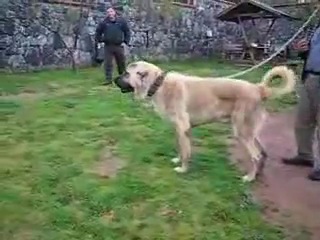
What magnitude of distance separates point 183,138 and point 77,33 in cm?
1108

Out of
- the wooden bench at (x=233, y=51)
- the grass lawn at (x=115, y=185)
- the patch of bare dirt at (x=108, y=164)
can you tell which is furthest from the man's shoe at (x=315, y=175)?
the wooden bench at (x=233, y=51)

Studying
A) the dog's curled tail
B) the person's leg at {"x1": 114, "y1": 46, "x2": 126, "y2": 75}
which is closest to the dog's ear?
the dog's curled tail

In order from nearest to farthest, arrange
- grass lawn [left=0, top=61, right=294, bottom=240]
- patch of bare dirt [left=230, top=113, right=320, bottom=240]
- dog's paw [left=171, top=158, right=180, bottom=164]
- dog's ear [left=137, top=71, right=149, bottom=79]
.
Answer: grass lawn [left=0, top=61, right=294, bottom=240], patch of bare dirt [left=230, top=113, right=320, bottom=240], dog's ear [left=137, top=71, right=149, bottom=79], dog's paw [left=171, top=158, right=180, bottom=164]

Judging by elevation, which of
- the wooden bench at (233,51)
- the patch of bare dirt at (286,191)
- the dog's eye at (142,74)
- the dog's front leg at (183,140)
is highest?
the dog's eye at (142,74)

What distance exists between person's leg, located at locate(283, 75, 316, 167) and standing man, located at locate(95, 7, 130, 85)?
268 inches

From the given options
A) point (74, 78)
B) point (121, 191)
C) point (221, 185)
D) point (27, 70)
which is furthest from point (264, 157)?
point (27, 70)

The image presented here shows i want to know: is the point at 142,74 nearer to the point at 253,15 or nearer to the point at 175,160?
the point at 175,160

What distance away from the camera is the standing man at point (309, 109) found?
18.2 ft

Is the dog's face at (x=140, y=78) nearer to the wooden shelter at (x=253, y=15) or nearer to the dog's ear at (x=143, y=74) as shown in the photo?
the dog's ear at (x=143, y=74)

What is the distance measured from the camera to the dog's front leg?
17.7ft

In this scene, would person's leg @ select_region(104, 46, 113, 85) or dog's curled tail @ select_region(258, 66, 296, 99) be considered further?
person's leg @ select_region(104, 46, 113, 85)

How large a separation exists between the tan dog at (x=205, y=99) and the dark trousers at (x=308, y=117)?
0.32 meters

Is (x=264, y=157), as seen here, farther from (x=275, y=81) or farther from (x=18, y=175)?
(x=18, y=175)

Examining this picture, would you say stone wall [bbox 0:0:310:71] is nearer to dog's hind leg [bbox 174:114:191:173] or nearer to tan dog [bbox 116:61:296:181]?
tan dog [bbox 116:61:296:181]
